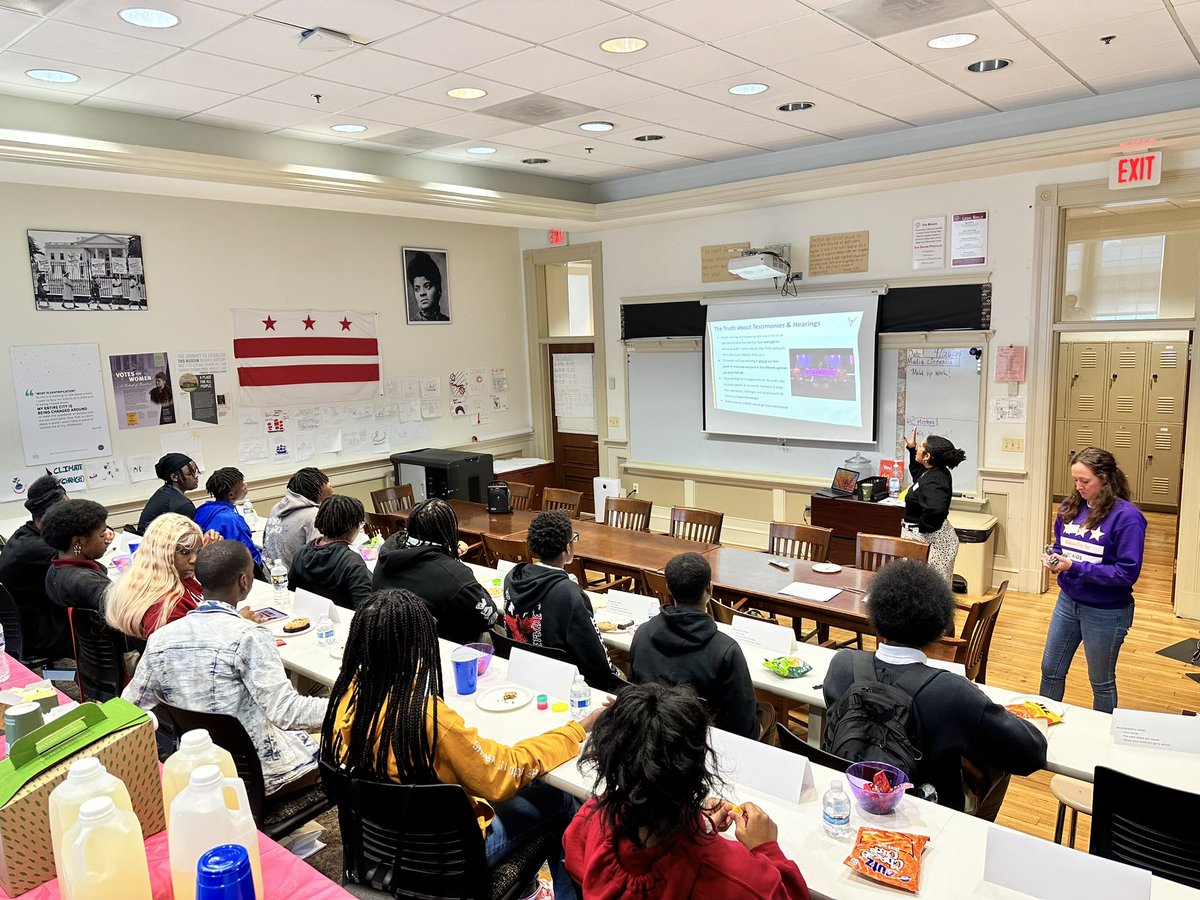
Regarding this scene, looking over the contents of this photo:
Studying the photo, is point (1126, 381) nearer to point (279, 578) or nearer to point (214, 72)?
point (279, 578)

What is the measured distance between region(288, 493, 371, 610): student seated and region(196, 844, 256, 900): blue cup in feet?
8.88

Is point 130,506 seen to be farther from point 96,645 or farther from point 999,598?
point 999,598

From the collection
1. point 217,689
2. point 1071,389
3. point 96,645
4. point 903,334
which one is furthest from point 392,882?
point 1071,389

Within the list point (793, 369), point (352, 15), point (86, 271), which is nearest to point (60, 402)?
point (86, 271)

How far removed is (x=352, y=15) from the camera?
11.0 feet

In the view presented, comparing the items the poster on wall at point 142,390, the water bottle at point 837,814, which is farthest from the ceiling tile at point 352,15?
the poster on wall at point 142,390

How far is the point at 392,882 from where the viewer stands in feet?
6.86

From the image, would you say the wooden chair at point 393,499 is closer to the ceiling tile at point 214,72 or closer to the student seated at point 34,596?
the student seated at point 34,596

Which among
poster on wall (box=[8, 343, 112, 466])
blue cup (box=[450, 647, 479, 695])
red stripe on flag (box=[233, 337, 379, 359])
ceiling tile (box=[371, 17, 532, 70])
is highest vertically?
ceiling tile (box=[371, 17, 532, 70])

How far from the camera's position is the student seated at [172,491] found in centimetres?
505

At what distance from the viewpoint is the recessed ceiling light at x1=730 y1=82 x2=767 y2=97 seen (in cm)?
458

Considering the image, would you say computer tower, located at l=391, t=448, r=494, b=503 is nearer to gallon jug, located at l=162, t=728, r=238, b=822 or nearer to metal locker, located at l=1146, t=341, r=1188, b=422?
gallon jug, located at l=162, t=728, r=238, b=822

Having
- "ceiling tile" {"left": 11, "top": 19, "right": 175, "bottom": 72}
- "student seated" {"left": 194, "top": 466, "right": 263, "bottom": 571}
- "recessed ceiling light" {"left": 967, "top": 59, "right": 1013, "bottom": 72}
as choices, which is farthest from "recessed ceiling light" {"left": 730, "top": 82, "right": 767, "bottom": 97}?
"student seated" {"left": 194, "top": 466, "right": 263, "bottom": 571}

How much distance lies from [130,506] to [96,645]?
9.54 feet
